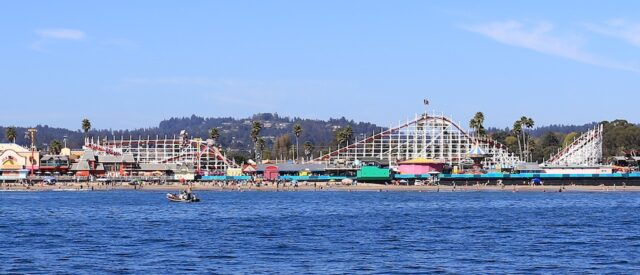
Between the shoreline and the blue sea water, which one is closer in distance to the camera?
the blue sea water

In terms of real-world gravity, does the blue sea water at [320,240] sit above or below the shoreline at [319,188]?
below

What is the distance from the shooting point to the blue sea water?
Result: 4919cm

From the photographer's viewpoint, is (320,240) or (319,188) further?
(319,188)

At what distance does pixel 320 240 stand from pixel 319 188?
10245cm

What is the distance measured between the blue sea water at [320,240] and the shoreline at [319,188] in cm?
5476

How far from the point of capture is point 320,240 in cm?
6256

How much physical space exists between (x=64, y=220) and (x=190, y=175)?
10448cm

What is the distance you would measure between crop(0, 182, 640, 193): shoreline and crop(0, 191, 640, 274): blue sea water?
5476 cm

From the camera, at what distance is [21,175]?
199 metres

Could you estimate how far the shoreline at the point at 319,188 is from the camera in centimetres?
15556

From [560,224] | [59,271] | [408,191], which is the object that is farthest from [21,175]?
[59,271]

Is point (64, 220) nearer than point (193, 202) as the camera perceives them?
Yes

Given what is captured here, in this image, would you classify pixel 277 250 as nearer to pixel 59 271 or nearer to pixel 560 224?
pixel 59 271

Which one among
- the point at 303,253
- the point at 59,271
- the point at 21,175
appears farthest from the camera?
the point at 21,175
